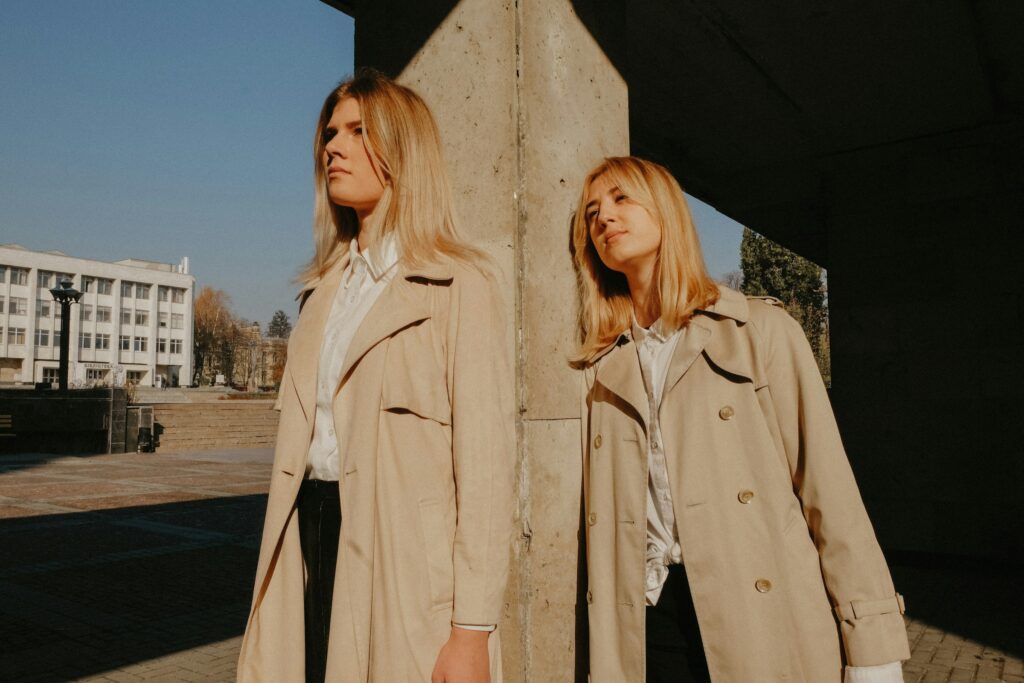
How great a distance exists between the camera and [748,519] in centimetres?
178

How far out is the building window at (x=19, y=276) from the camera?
87.2 metres

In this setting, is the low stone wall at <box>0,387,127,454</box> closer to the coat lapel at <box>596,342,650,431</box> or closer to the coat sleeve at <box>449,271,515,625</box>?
the coat lapel at <box>596,342,650,431</box>

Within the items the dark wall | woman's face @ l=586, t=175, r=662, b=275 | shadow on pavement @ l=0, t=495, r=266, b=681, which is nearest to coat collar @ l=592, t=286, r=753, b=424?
woman's face @ l=586, t=175, r=662, b=275

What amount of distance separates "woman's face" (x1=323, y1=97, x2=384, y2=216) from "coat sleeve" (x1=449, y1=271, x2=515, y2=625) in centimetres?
37

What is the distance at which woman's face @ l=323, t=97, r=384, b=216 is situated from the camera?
1844mm

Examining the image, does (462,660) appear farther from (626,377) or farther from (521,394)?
(521,394)

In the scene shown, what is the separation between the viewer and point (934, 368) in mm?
8266

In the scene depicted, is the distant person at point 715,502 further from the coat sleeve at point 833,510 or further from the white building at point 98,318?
the white building at point 98,318

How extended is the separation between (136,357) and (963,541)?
108m

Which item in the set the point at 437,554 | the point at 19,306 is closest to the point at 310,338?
the point at 437,554

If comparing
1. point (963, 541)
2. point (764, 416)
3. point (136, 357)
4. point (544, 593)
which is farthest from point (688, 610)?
point (136, 357)

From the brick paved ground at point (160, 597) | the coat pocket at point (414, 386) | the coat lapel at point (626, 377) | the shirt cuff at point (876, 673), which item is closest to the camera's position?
the coat pocket at point (414, 386)

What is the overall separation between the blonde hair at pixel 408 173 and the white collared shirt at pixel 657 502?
1.89 feet

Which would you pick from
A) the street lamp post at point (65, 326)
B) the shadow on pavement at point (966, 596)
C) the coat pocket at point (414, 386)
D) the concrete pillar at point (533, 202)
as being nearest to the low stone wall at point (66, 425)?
the street lamp post at point (65, 326)
